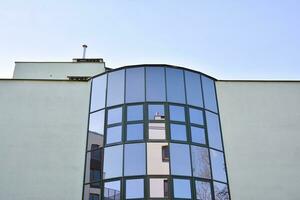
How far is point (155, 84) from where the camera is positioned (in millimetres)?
14203

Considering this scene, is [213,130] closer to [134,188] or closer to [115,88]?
[134,188]

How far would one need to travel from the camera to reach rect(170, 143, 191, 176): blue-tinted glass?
1236 cm

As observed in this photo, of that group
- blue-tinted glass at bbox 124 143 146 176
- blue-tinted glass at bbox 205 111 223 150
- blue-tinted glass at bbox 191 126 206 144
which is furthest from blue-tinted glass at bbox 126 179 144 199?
blue-tinted glass at bbox 205 111 223 150

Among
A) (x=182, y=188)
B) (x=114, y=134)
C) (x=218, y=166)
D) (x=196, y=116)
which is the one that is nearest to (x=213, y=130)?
(x=196, y=116)

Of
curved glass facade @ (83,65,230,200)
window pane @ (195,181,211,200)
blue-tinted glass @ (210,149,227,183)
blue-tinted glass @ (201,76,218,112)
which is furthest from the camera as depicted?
blue-tinted glass @ (201,76,218,112)

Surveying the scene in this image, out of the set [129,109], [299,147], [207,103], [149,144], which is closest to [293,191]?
[299,147]

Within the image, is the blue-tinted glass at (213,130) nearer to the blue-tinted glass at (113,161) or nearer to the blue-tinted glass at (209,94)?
the blue-tinted glass at (209,94)

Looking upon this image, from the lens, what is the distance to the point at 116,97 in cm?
1418

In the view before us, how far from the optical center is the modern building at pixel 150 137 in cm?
1255

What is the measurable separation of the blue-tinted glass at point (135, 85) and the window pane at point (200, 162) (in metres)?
3.15

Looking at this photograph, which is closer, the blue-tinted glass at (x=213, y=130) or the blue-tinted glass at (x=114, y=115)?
the blue-tinted glass at (x=114, y=115)

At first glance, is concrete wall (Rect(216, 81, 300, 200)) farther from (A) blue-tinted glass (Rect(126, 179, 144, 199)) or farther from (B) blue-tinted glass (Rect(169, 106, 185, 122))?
(A) blue-tinted glass (Rect(126, 179, 144, 199))

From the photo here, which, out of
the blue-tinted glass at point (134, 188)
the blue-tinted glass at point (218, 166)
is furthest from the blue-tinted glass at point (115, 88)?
the blue-tinted glass at point (218, 166)

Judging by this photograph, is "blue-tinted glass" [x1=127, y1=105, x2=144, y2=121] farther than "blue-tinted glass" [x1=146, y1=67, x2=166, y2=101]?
No
